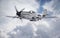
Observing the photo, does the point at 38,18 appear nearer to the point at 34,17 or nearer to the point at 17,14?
the point at 34,17

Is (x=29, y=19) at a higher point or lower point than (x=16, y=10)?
lower

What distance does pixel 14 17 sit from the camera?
38.8 metres

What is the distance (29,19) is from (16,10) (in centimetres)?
408

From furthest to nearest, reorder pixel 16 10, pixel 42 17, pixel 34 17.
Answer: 1. pixel 42 17
2. pixel 34 17
3. pixel 16 10

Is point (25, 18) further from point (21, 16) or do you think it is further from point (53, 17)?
point (53, 17)

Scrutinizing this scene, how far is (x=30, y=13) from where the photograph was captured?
4075 cm

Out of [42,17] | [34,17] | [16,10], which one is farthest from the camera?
[42,17]

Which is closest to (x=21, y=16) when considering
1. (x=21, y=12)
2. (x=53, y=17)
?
(x=21, y=12)

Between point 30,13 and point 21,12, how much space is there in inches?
135

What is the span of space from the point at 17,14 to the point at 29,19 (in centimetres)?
336

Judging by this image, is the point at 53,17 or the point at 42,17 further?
the point at 42,17

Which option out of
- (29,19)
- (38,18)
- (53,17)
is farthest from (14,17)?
(53,17)

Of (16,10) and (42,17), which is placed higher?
(16,10)

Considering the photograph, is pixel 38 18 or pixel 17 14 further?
pixel 38 18
